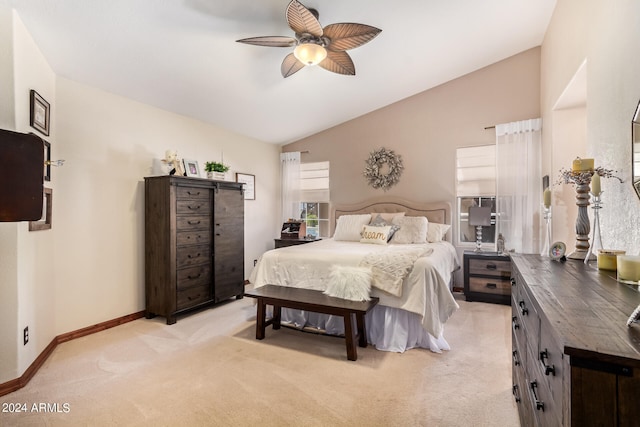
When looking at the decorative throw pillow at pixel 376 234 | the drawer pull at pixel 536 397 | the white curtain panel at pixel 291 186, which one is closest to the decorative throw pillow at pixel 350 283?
the decorative throw pillow at pixel 376 234

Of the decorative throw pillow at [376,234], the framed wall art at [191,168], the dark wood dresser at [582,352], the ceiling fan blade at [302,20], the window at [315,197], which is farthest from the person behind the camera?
the window at [315,197]

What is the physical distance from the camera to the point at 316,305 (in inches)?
101

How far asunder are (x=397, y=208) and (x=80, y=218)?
3.99 metres

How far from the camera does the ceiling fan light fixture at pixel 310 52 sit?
8.13 ft

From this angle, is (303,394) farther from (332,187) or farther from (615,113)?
(332,187)

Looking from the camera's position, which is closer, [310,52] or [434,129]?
[310,52]

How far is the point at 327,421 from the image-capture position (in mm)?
1805

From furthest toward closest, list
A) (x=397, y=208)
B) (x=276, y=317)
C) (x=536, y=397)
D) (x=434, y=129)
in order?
(x=397, y=208), (x=434, y=129), (x=276, y=317), (x=536, y=397)

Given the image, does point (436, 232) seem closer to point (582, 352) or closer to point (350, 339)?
point (350, 339)

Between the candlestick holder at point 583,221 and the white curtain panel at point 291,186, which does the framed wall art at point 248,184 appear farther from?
the candlestick holder at point 583,221

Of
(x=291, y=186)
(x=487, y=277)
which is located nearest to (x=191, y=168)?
(x=291, y=186)

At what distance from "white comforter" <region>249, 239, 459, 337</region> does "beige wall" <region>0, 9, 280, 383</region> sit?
1.55 m

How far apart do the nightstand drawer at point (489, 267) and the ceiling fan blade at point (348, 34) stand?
10.0 feet

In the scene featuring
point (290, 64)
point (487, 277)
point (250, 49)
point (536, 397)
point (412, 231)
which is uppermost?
point (250, 49)
